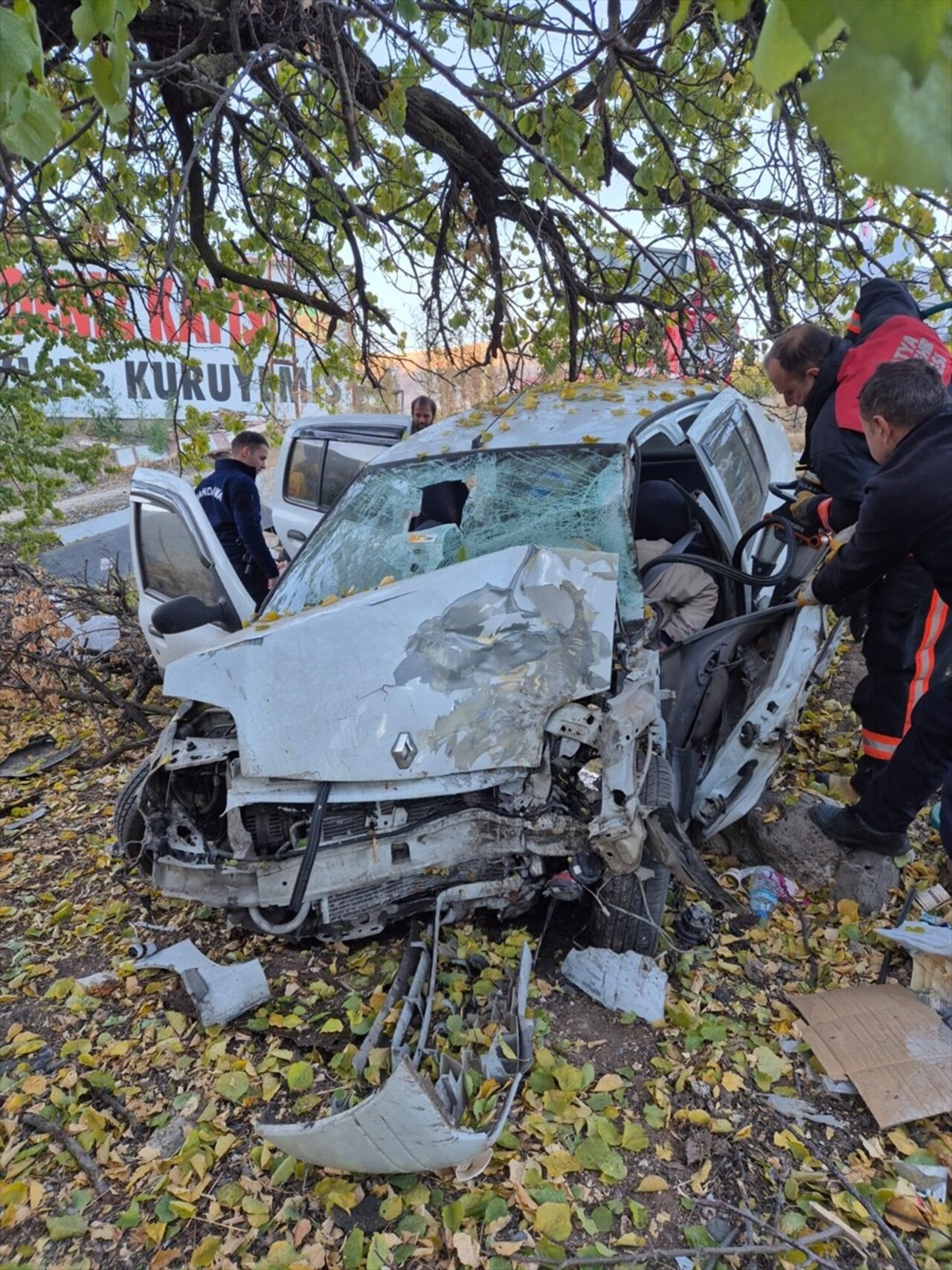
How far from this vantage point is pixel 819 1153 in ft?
7.10

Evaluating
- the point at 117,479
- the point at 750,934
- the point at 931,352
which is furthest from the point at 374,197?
the point at 117,479

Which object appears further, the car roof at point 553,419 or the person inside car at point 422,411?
the person inside car at point 422,411

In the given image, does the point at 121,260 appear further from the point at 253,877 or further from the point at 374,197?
the point at 253,877

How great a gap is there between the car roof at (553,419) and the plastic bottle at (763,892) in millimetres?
1964

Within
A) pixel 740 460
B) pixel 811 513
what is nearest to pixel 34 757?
pixel 740 460

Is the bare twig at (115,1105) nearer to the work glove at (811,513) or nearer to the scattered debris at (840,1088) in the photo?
the scattered debris at (840,1088)

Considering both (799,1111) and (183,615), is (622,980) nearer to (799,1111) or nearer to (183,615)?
(799,1111)

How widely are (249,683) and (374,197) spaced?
4.38 m

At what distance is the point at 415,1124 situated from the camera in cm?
186

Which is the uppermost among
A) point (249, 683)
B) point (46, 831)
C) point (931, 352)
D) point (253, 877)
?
point (931, 352)

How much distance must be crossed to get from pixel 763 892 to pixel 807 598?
1.24 meters

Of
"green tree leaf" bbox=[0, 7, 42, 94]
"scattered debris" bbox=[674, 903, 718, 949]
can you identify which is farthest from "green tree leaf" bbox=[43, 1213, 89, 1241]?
"green tree leaf" bbox=[0, 7, 42, 94]

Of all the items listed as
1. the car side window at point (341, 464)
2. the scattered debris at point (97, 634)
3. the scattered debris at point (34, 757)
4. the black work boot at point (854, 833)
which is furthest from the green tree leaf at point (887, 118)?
the scattered debris at point (97, 634)

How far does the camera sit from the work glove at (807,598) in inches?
129
